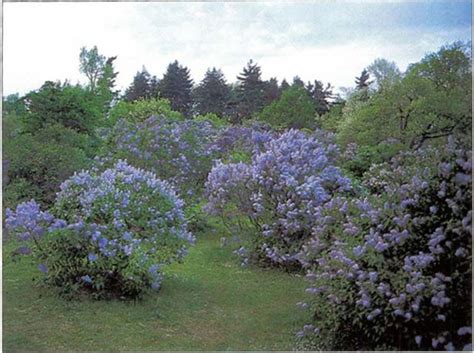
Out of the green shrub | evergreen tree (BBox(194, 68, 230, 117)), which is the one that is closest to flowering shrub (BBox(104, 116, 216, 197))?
the green shrub

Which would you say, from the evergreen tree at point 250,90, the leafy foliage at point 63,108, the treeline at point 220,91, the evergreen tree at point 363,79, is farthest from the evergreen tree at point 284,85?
the leafy foliage at point 63,108

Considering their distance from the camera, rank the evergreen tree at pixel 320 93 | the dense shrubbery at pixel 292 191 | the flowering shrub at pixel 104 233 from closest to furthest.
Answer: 1. the dense shrubbery at pixel 292 191
2. the flowering shrub at pixel 104 233
3. the evergreen tree at pixel 320 93

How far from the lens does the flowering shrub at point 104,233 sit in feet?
14.5

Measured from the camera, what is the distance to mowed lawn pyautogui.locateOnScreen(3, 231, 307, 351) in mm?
3898

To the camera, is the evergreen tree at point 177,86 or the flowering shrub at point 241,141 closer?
the evergreen tree at point 177,86

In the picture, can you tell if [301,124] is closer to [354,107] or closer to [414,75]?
[354,107]

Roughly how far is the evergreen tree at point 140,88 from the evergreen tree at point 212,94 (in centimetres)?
39

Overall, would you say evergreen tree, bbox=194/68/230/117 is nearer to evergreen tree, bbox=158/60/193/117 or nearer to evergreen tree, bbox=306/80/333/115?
evergreen tree, bbox=158/60/193/117

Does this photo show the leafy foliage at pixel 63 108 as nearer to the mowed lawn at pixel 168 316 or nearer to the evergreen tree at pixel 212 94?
the evergreen tree at pixel 212 94

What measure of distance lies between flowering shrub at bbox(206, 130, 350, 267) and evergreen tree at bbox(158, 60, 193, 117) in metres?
0.78

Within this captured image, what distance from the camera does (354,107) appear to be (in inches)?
184

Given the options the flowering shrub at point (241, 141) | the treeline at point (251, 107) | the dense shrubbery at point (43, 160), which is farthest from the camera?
the flowering shrub at point (241, 141)

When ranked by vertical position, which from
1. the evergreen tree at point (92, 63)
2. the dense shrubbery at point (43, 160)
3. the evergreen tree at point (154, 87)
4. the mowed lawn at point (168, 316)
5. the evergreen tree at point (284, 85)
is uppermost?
the evergreen tree at point (92, 63)

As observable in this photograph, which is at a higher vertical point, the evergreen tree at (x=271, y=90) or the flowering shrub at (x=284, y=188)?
the evergreen tree at (x=271, y=90)
